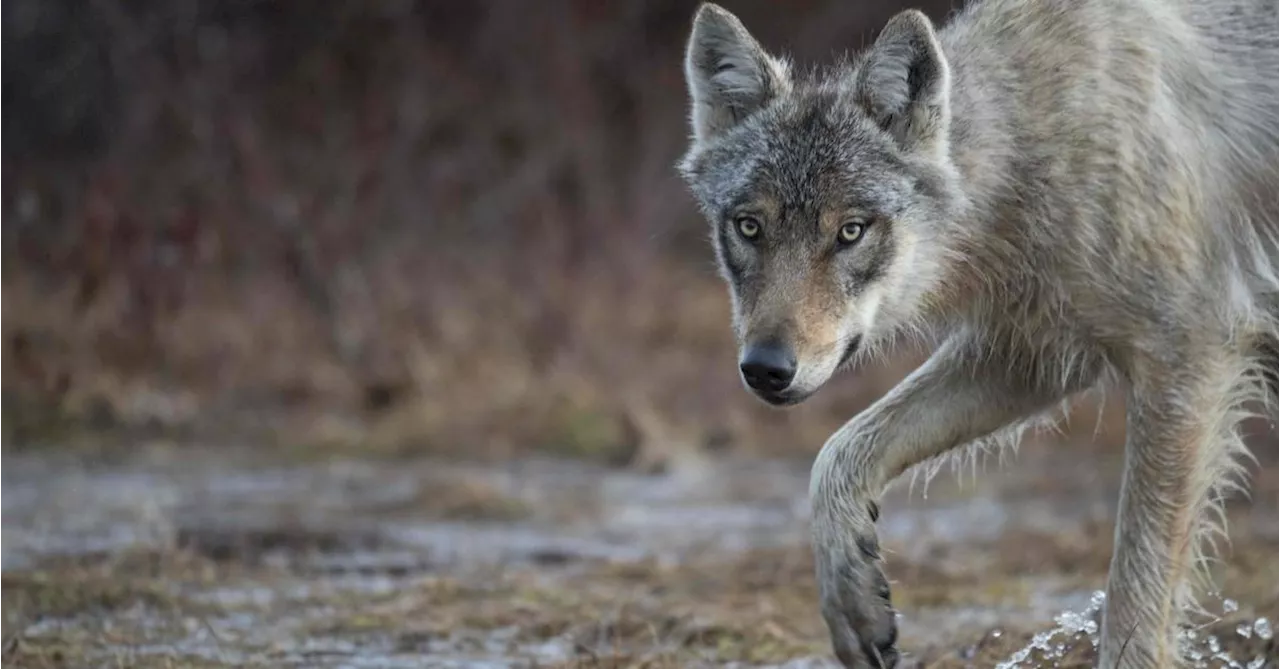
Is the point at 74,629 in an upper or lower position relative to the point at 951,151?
lower

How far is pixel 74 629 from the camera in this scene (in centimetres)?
619

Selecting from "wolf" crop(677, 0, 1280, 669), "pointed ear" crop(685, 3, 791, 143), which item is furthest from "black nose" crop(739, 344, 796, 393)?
"pointed ear" crop(685, 3, 791, 143)

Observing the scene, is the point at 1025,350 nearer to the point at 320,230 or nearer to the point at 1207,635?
the point at 1207,635

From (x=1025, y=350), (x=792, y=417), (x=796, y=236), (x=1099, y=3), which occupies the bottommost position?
(x=792, y=417)

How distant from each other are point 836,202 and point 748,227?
256mm

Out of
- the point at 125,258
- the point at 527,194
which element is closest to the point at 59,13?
the point at 125,258

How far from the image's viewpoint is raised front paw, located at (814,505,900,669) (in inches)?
205

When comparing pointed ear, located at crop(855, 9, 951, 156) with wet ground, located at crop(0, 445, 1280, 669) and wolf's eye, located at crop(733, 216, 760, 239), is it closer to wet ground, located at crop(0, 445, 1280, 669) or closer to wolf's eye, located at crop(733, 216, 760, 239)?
wolf's eye, located at crop(733, 216, 760, 239)

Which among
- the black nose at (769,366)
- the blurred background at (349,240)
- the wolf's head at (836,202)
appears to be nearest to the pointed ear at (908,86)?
the wolf's head at (836,202)

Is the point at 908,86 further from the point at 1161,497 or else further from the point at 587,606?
the point at 587,606

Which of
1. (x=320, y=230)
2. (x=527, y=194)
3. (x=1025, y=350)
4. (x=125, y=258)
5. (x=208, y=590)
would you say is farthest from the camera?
(x=527, y=194)

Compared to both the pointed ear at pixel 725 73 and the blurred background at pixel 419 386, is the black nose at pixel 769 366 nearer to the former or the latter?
the pointed ear at pixel 725 73

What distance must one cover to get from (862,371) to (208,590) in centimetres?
602

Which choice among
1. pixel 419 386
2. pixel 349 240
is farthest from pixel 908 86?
pixel 349 240
